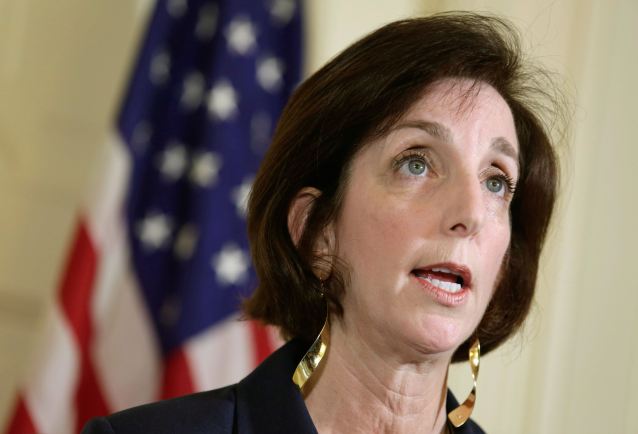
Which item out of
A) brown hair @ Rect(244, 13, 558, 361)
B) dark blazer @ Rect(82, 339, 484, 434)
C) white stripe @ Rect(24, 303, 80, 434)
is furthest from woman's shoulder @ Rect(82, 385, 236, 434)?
white stripe @ Rect(24, 303, 80, 434)

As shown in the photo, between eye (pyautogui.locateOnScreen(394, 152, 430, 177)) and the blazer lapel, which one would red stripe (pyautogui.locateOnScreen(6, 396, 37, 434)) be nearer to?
the blazer lapel

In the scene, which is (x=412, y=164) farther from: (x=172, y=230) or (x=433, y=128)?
(x=172, y=230)

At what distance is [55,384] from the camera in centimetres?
276

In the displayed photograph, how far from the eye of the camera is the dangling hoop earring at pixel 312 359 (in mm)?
1762

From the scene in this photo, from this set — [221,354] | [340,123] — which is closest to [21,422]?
[221,354]

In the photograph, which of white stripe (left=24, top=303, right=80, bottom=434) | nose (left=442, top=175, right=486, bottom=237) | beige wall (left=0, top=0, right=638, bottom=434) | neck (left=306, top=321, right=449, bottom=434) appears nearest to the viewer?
nose (left=442, top=175, right=486, bottom=237)

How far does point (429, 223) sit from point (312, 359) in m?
0.35

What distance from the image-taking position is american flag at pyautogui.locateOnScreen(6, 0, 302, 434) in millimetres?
2779

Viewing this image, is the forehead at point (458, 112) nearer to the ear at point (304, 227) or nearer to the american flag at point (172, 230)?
the ear at point (304, 227)

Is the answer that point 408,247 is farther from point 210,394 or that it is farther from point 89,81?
point 89,81

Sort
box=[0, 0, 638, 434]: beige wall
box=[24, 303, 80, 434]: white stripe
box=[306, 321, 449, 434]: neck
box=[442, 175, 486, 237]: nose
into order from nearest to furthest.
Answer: box=[442, 175, 486, 237]: nose, box=[306, 321, 449, 434]: neck, box=[24, 303, 80, 434]: white stripe, box=[0, 0, 638, 434]: beige wall

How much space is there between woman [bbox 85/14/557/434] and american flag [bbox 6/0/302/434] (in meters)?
0.97

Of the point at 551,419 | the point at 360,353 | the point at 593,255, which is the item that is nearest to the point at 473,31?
the point at 360,353

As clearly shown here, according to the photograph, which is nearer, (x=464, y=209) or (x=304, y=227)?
(x=464, y=209)
